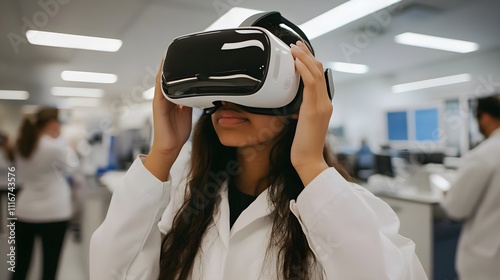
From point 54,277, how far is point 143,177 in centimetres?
80

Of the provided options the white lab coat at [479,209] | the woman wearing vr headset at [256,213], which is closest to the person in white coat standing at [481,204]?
the white lab coat at [479,209]

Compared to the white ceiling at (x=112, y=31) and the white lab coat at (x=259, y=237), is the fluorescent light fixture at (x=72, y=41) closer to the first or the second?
the white ceiling at (x=112, y=31)

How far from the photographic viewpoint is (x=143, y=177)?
589 millimetres

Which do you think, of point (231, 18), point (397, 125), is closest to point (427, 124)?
point (397, 125)

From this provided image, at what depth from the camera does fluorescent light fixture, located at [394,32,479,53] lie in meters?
1.33

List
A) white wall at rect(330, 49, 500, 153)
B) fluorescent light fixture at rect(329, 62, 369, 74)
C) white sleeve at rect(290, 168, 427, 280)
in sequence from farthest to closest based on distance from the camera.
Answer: white wall at rect(330, 49, 500, 153) < fluorescent light fixture at rect(329, 62, 369, 74) < white sleeve at rect(290, 168, 427, 280)

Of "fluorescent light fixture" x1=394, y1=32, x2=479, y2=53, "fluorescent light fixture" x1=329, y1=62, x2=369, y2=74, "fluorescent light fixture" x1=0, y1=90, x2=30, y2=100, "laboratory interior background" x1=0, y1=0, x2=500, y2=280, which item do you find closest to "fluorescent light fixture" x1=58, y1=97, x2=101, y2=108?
"laboratory interior background" x1=0, y1=0, x2=500, y2=280

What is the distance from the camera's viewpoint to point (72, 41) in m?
0.83

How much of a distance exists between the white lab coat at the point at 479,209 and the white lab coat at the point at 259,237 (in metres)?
0.99

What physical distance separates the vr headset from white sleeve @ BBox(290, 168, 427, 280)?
0.16 m

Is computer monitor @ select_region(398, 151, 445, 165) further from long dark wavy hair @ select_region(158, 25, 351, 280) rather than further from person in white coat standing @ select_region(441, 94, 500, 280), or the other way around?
long dark wavy hair @ select_region(158, 25, 351, 280)

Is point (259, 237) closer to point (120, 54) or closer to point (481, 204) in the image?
point (120, 54)

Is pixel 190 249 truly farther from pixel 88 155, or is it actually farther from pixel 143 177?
pixel 88 155

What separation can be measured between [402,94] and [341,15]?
101cm
